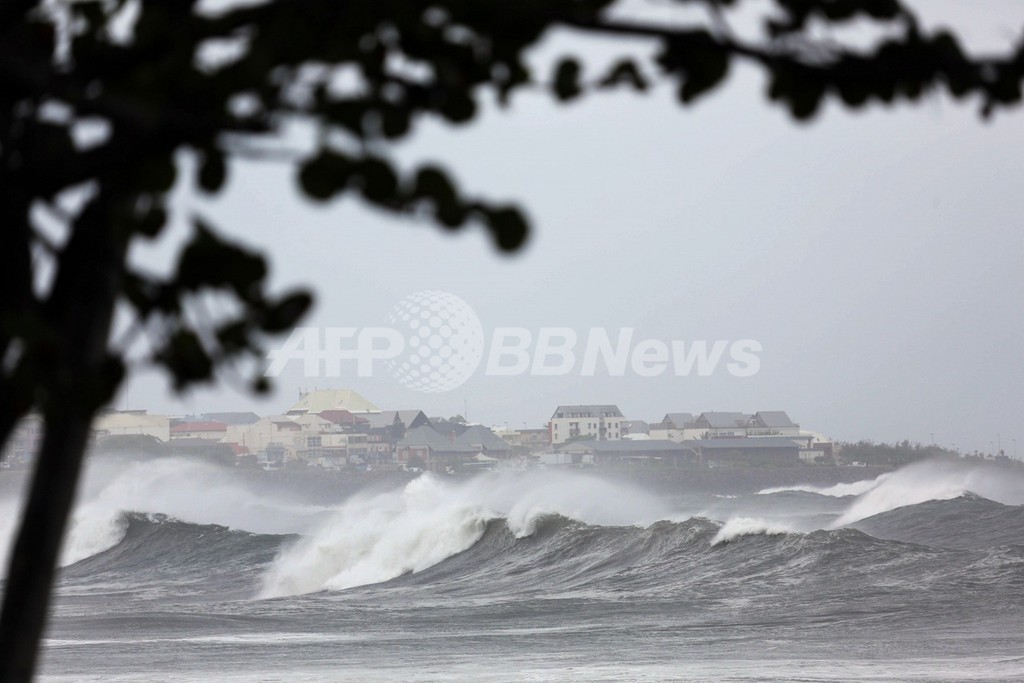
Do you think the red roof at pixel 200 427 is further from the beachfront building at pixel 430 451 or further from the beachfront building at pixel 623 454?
the beachfront building at pixel 623 454

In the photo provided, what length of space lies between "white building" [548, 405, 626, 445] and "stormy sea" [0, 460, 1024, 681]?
22.7 meters

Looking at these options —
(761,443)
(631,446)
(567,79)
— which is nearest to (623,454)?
(631,446)

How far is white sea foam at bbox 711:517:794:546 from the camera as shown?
87.0 feet

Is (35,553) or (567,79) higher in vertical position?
(567,79)

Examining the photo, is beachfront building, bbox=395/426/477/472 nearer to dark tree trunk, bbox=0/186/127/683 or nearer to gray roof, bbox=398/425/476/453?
gray roof, bbox=398/425/476/453

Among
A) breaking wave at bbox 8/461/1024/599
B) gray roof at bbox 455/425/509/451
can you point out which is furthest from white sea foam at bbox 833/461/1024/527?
gray roof at bbox 455/425/509/451

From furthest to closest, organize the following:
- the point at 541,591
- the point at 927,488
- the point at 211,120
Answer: the point at 927,488 → the point at 541,591 → the point at 211,120

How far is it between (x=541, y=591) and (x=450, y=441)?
42.6 meters

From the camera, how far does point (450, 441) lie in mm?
66125

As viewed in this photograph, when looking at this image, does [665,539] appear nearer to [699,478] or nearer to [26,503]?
[26,503]

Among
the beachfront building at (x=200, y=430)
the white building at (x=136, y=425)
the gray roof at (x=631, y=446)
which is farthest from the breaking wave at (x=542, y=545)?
the gray roof at (x=631, y=446)

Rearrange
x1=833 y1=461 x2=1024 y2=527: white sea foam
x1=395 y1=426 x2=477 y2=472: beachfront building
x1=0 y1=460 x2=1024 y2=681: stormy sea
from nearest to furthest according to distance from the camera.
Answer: x1=0 y1=460 x2=1024 y2=681: stormy sea < x1=833 y1=461 x2=1024 y2=527: white sea foam < x1=395 y1=426 x2=477 y2=472: beachfront building

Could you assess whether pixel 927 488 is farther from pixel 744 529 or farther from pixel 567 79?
pixel 567 79

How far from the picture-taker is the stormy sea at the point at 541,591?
13.8 metres
